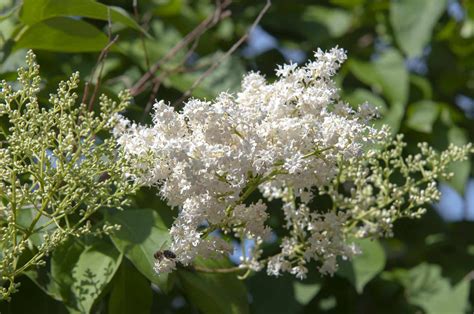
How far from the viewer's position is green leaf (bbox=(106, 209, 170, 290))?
4.33ft

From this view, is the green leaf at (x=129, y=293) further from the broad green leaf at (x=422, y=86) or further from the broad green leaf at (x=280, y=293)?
the broad green leaf at (x=422, y=86)

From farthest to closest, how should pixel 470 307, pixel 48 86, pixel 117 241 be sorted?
pixel 470 307 → pixel 48 86 → pixel 117 241

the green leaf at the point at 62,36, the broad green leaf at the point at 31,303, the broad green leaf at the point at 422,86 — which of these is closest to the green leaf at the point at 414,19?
the broad green leaf at the point at 422,86

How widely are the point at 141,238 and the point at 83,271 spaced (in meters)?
0.10

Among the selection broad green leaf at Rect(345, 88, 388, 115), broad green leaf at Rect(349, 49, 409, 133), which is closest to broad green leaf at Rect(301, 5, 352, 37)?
broad green leaf at Rect(349, 49, 409, 133)

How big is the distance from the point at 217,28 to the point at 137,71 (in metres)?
0.43

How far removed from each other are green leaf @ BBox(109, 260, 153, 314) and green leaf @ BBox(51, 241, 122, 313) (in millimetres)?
48

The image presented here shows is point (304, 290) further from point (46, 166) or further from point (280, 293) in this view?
point (46, 166)

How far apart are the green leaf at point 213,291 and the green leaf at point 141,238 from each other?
94 mm

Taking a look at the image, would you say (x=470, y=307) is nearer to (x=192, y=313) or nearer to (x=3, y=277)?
(x=192, y=313)

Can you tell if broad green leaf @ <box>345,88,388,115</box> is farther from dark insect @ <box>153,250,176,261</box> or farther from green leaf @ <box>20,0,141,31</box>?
dark insect @ <box>153,250,176,261</box>

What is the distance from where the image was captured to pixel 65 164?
1.12 metres

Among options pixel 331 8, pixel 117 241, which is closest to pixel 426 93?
pixel 331 8

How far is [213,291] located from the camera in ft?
4.74
